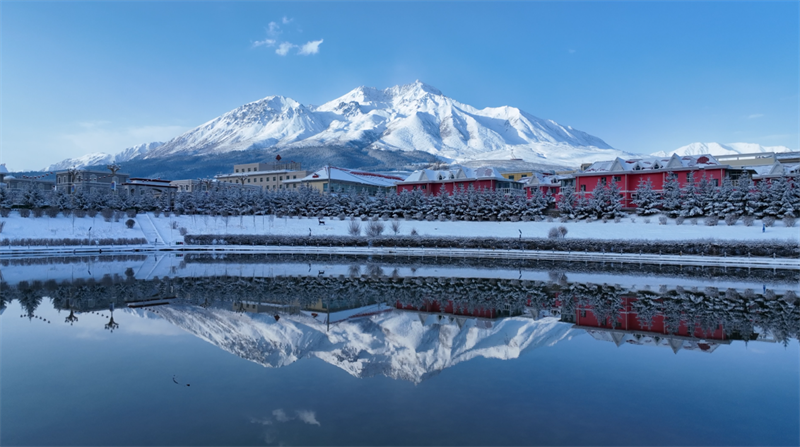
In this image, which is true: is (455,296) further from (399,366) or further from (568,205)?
(568,205)

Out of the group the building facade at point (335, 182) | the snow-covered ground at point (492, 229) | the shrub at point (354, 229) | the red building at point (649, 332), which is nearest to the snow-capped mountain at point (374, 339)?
the red building at point (649, 332)

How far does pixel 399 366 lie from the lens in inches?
417

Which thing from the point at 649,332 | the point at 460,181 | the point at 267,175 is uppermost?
the point at 267,175

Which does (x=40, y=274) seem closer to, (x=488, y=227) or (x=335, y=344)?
(x=335, y=344)

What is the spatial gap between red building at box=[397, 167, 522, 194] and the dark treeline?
1554 inches

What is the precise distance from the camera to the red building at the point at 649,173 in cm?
5019

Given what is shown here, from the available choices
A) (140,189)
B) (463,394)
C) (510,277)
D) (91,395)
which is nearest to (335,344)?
(463,394)

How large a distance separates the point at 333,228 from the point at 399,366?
41912 mm

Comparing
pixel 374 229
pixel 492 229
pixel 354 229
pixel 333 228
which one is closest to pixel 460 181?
pixel 492 229

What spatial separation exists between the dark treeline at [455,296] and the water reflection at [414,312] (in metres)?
0.05

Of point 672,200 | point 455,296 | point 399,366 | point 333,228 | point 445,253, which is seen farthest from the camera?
point 333,228

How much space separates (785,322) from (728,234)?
27091 millimetres

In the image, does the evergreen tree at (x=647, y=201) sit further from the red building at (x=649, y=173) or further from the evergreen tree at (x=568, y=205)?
the evergreen tree at (x=568, y=205)

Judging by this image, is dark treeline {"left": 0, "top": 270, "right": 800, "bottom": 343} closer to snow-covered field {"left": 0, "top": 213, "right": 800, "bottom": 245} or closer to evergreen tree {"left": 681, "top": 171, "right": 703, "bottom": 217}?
snow-covered field {"left": 0, "top": 213, "right": 800, "bottom": 245}
